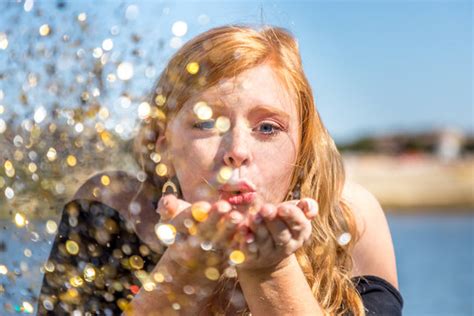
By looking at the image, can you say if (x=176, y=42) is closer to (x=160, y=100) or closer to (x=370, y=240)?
(x=160, y=100)

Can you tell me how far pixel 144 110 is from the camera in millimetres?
1150

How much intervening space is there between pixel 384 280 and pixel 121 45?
547 millimetres

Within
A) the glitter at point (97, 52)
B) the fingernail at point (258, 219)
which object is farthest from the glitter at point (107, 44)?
the fingernail at point (258, 219)

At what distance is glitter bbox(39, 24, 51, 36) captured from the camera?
120cm

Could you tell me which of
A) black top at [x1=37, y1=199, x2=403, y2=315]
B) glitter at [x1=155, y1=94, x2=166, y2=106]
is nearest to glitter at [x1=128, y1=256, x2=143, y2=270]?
black top at [x1=37, y1=199, x2=403, y2=315]

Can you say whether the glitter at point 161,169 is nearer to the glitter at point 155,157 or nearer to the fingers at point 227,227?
the glitter at point 155,157

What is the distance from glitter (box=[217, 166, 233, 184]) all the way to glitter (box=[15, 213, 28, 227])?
394 mm

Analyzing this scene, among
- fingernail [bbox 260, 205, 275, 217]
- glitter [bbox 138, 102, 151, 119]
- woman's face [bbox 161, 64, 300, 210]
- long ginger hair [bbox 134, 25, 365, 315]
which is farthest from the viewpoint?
glitter [bbox 138, 102, 151, 119]

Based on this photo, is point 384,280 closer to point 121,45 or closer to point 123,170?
point 123,170

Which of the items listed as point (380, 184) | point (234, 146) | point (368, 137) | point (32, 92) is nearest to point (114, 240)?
point (32, 92)

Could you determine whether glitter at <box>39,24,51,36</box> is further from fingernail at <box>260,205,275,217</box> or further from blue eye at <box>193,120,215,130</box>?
fingernail at <box>260,205,275,217</box>

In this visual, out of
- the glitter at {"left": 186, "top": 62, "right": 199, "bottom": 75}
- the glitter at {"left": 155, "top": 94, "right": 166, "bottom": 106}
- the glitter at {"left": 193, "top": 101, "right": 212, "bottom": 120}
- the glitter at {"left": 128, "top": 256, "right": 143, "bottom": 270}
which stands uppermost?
the glitter at {"left": 186, "top": 62, "right": 199, "bottom": 75}

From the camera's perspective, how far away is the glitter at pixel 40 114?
1170 mm

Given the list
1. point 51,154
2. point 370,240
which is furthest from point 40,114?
point 370,240
